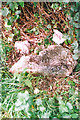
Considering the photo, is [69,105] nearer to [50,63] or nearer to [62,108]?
[62,108]

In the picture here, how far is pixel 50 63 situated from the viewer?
159 centimetres

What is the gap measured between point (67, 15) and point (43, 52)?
49 cm

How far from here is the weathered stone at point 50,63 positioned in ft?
5.18

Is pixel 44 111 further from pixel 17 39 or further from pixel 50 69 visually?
pixel 17 39

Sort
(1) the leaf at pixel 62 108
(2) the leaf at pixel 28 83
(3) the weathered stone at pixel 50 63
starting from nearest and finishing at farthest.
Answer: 1. (1) the leaf at pixel 62 108
2. (2) the leaf at pixel 28 83
3. (3) the weathered stone at pixel 50 63

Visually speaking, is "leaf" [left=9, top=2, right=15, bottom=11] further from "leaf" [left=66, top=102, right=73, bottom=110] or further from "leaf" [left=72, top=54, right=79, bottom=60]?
"leaf" [left=66, top=102, right=73, bottom=110]

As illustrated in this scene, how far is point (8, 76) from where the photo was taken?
1.63 m

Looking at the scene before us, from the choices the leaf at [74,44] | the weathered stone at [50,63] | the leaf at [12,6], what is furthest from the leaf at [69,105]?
the leaf at [12,6]

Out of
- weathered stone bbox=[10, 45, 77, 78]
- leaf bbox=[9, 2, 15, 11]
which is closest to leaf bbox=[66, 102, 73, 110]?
weathered stone bbox=[10, 45, 77, 78]

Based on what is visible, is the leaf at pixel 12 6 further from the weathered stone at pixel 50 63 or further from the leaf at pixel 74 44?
the leaf at pixel 74 44

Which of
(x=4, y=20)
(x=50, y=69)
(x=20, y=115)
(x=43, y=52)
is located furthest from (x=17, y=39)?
(x=20, y=115)

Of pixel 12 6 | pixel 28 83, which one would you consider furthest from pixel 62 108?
pixel 12 6

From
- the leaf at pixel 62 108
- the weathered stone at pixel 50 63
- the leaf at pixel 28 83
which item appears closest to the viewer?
the leaf at pixel 62 108

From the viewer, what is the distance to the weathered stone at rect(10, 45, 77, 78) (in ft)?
5.18
